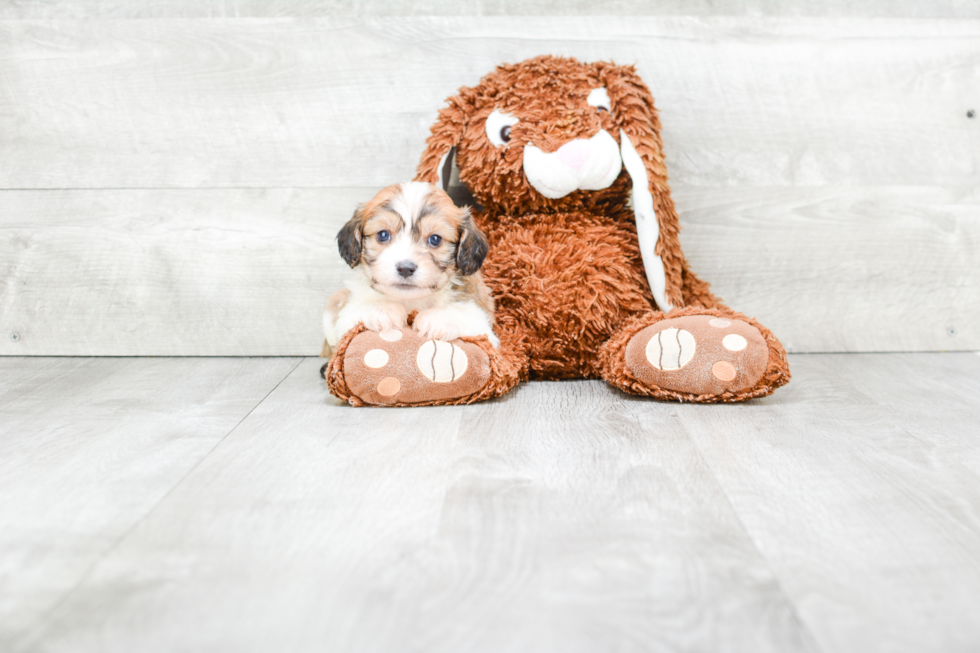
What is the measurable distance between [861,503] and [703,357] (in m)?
0.49

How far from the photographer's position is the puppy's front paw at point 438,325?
153 centimetres

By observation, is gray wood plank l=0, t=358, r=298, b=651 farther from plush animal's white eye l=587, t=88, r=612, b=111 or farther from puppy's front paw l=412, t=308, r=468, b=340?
plush animal's white eye l=587, t=88, r=612, b=111

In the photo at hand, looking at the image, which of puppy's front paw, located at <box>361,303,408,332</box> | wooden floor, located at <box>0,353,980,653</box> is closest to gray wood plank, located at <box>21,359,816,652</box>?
wooden floor, located at <box>0,353,980,653</box>

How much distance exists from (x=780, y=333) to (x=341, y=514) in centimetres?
151

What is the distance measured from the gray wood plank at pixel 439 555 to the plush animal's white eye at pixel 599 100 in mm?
810

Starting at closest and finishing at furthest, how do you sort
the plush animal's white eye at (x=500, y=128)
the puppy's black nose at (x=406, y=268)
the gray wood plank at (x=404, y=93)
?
the puppy's black nose at (x=406, y=268), the plush animal's white eye at (x=500, y=128), the gray wood plank at (x=404, y=93)

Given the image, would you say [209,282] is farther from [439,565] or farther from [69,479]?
[439,565]

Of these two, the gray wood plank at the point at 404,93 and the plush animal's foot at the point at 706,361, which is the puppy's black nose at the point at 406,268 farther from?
the gray wood plank at the point at 404,93

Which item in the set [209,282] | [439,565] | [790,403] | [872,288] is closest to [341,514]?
[439,565]

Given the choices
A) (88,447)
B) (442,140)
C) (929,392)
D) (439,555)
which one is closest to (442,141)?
(442,140)

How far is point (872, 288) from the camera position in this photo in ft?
6.77

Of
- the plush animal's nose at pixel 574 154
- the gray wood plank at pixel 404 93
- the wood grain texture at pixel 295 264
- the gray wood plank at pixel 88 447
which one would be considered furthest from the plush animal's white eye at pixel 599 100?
the gray wood plank at pixel 88 447

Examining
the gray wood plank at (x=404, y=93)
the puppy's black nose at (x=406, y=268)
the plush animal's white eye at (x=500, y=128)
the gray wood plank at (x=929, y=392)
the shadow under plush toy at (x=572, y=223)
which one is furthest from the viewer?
the gray wood plank at (x=404, y=93)

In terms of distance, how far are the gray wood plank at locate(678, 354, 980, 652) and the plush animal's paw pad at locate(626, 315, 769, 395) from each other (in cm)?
7
